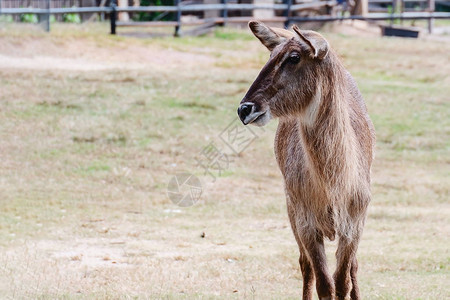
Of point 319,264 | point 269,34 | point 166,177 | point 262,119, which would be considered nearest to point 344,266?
point 319,264

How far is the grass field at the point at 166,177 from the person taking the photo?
7902 millimetres

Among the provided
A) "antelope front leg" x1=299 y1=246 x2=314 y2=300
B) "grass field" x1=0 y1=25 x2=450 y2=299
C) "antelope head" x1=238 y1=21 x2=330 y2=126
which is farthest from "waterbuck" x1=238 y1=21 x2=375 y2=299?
"grass field" x1=0 y1=25 x2=450 y2=299

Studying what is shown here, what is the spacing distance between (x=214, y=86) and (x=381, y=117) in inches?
139

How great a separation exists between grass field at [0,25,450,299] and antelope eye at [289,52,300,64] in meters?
2.41

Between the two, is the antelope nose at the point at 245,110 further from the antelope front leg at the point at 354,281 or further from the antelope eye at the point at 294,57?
the antelope front leg at the point at 354,281

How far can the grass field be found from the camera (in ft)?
25.9

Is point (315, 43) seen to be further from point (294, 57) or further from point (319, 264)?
point (319, 264)

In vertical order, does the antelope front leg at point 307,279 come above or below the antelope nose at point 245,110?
below

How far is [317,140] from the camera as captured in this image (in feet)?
18.8

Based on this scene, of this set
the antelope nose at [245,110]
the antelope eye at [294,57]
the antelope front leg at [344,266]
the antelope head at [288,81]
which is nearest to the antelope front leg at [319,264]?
the antelope front leg at [344,266]

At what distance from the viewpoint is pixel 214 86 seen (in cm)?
1727

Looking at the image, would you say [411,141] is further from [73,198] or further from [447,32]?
[447,32]

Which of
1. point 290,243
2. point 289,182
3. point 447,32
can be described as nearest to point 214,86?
point 290,243

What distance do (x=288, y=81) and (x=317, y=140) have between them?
0.47 m
